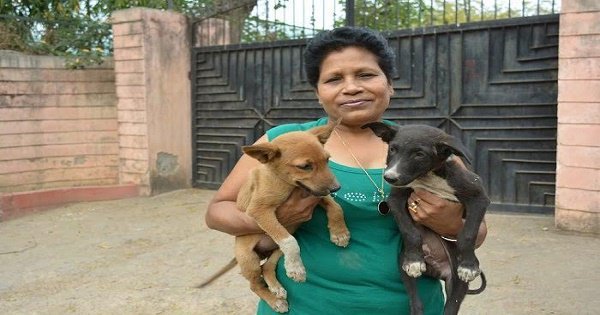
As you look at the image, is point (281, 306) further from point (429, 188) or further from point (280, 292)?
point (429, 188)

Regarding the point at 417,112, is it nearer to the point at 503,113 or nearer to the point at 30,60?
the point at 503,113

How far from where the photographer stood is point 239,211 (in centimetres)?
240

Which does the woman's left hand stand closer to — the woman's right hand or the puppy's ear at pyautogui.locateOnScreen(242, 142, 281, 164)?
the woman's right hand

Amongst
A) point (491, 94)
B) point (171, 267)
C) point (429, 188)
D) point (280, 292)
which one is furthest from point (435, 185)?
point (491, 94)

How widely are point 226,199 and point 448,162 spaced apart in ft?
3.08

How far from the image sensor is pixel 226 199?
249 centimetres

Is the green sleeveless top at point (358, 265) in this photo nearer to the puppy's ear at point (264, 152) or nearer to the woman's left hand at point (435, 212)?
the woman's left hand at point (435, 212)

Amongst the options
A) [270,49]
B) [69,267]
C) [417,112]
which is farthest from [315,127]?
[270,49]

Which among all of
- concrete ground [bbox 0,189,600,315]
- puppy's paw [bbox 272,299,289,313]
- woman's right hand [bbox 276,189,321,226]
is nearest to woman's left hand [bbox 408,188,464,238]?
woman's right hand [bbox 276,189,321,226]

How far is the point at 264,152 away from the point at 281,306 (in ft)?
2.09

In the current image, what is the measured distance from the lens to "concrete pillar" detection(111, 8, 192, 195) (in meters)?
9.25

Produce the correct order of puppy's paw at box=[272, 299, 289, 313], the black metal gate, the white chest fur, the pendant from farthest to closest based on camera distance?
the black metal gate
puppy's paw at box=[272, 299, 289, 313]
the pendant
the white chest fur

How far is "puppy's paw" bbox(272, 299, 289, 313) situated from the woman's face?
756 millimetres

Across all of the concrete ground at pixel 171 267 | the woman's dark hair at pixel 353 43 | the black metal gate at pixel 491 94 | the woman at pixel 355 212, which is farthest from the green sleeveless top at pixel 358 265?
the black metal gate at pixel 491 94
